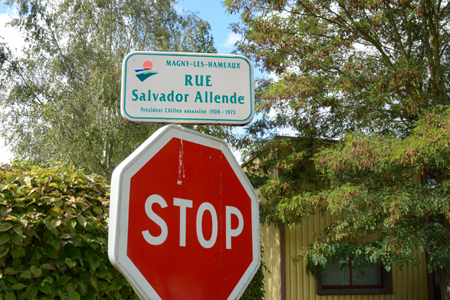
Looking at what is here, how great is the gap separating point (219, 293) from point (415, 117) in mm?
9818

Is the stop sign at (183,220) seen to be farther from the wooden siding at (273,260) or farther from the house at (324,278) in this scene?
the wooden siding at (273,260)

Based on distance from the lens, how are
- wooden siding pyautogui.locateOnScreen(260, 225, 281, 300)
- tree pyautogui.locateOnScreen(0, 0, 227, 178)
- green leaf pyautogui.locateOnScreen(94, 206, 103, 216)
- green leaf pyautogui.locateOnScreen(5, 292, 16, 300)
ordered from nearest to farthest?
green leaf pyautogui.locateOnScreen(5, 292, 16, 300) < green leaf pyautogui.locateOnScreen(94, 206, 103, 216) < wooden siding pyautogui.locateOnScreen(260, 225, 281, 300) < tree pyautogui.locateOnScreen(0, 0, 227, 178)

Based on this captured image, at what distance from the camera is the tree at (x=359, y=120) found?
8633 millimetres

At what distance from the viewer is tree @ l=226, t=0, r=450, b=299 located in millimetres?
8633

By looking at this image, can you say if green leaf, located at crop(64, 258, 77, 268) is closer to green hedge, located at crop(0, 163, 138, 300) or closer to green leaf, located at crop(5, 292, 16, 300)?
green hedge, located at crop(0, 163, 138, 300)

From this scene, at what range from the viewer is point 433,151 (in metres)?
7.83

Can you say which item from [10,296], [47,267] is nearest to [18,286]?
[10,296]

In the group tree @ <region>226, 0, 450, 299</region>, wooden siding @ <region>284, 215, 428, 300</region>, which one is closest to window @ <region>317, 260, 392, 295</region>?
wooden siding @ <region>284, 215, 428, 300</region>

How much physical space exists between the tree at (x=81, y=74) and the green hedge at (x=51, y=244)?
13.7 m

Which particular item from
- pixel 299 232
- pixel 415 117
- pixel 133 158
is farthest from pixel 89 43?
pixel 133 158

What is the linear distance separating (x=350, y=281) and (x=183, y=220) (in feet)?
38.0

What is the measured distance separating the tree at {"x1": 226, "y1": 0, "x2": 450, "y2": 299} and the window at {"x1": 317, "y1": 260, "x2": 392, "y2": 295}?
1.01 meters

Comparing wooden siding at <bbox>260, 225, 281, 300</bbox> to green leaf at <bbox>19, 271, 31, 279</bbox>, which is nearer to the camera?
green leaf at <bbox>19, 271, 31, 279</bbox>

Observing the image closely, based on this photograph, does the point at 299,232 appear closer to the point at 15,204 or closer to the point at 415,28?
the point at 415,28
